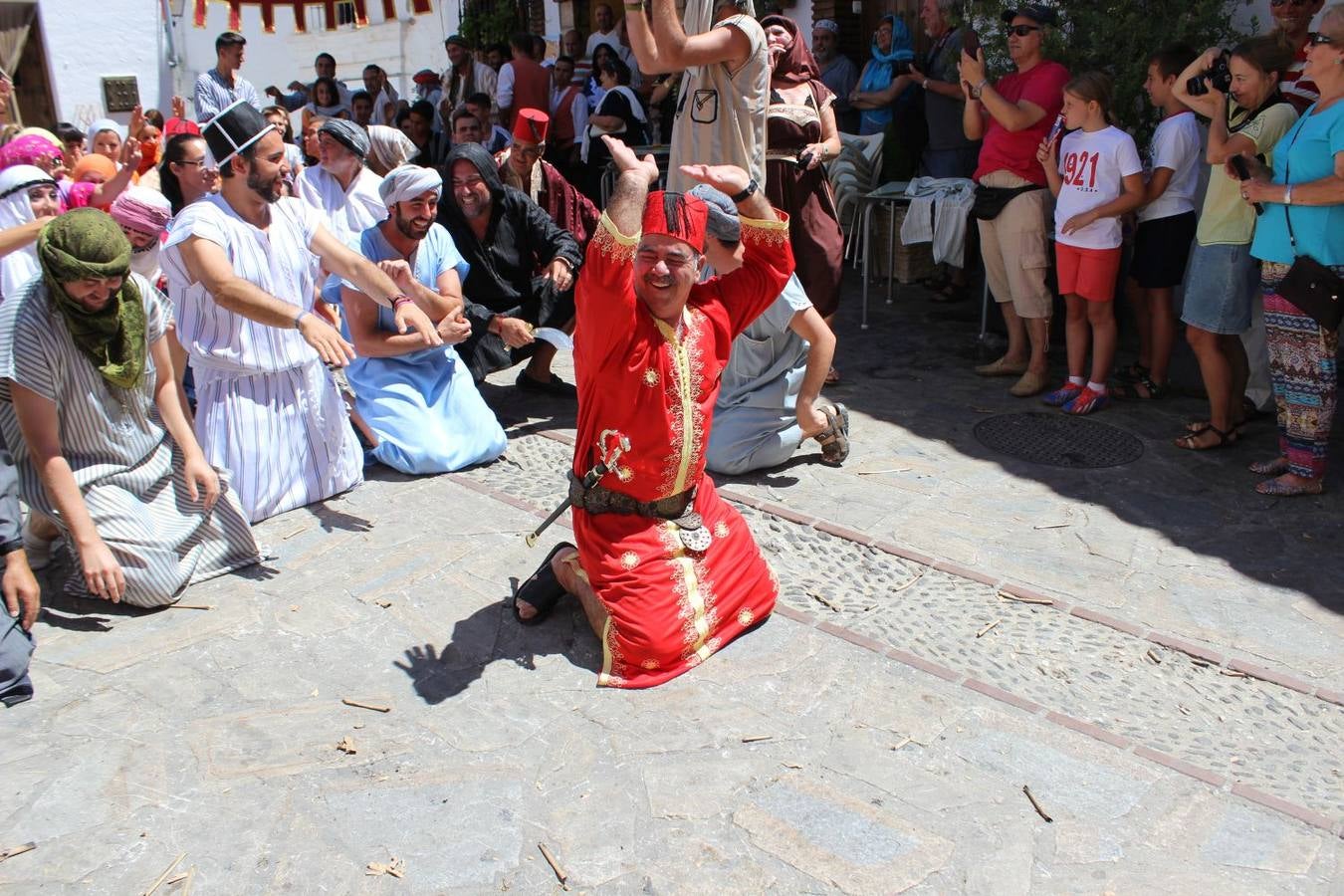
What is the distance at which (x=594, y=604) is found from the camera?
12.1 feet

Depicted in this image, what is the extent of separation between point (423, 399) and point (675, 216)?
2630 mm

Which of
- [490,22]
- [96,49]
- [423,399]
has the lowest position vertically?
[423,399]

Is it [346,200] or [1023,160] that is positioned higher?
[1023,160]

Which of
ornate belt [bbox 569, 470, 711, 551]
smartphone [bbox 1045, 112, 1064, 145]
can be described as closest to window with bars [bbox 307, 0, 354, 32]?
smartphone [bbox 1045, 112, 1064, 145]

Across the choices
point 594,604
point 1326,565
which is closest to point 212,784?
point 594,604

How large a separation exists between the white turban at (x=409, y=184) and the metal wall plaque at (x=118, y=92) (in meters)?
14.2

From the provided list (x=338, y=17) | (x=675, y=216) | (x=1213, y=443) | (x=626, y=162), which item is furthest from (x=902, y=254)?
(x=338, y=17)

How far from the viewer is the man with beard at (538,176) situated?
6.51 metres

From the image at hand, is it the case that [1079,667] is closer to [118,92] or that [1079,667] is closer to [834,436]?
[834,436]

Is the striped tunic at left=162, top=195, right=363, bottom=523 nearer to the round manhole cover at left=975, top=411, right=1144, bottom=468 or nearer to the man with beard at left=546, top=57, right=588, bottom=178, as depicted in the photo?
the round manhole cover at left=975, top=411, right=1144, bottom=468

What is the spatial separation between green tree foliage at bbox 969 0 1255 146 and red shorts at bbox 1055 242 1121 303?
4.30ft

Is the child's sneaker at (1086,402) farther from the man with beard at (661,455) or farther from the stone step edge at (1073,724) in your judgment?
the man with beard at (661,455)

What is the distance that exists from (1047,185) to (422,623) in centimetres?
439

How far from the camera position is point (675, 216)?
3.23m
